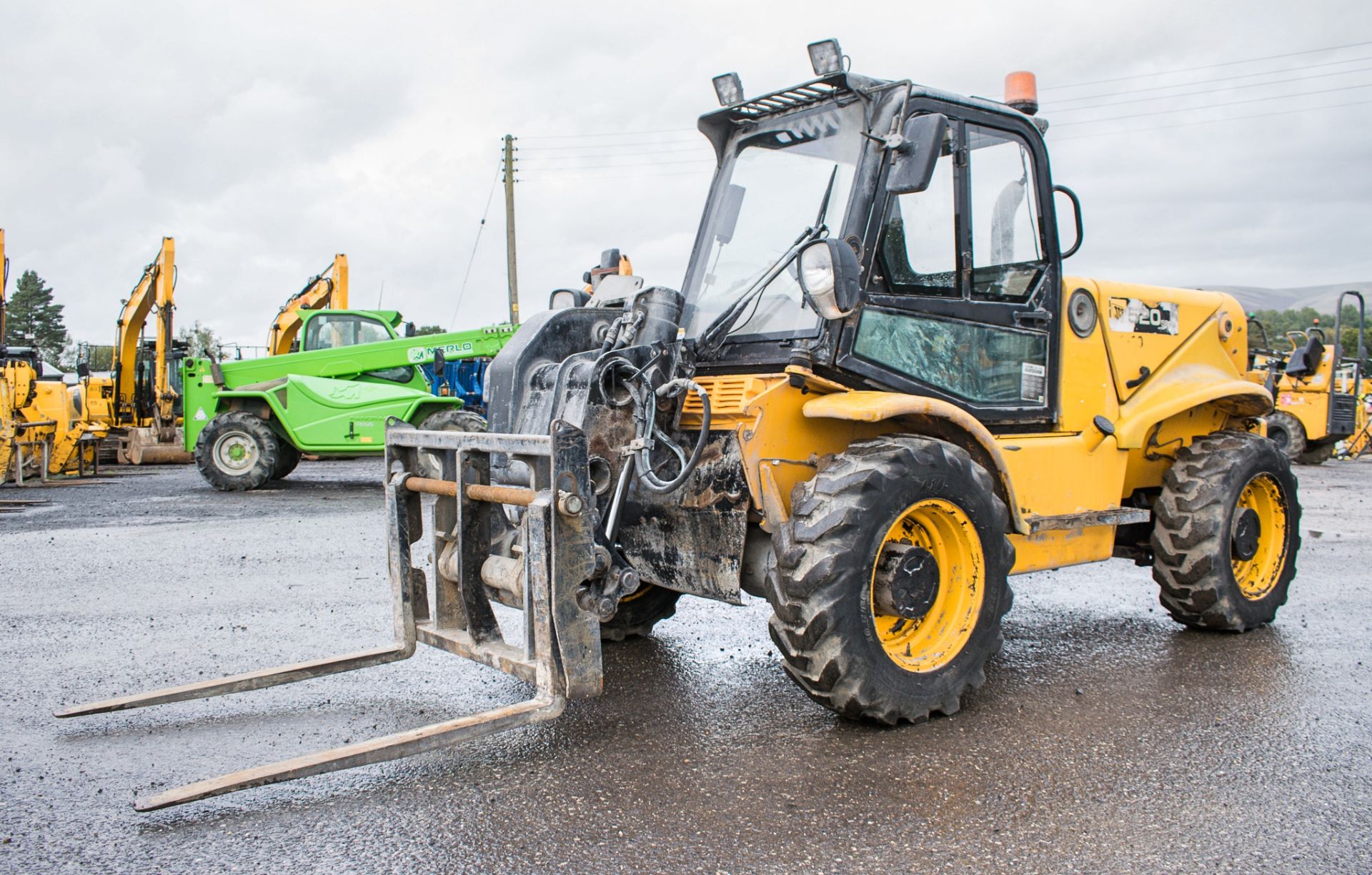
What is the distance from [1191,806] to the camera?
3.51 meters

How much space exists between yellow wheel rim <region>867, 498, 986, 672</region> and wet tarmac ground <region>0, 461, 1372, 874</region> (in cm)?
31

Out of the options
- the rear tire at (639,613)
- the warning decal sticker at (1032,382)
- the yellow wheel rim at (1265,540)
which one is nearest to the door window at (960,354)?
the warning decal sticker at (1032,382)

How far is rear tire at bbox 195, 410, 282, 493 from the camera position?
1516 cm

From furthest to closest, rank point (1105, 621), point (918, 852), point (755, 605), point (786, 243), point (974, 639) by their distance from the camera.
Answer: point (755, 605)
point (1105, 621)
point (786, 243)
point (974, 639)
point (918, 852)

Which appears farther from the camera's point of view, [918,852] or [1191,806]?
[1191,806]

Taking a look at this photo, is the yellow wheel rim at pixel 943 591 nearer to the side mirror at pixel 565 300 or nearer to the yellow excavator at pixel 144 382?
the side mirror at pixel 565 300

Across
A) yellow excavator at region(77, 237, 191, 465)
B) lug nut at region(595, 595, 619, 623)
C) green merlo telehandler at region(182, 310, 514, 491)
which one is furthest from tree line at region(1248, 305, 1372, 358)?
yellow excavator at region(77, 237, 191, 465)

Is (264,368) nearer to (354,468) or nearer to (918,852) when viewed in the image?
(354,468)

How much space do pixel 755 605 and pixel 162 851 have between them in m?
4.18

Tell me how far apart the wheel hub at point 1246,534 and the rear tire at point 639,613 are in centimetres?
295

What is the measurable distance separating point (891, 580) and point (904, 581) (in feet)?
0.20

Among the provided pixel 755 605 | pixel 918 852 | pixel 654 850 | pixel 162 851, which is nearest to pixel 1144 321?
pixel 755 605

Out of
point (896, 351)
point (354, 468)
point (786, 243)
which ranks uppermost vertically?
point (786, 243)

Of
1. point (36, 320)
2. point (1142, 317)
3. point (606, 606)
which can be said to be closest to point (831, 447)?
point (606, 606)
